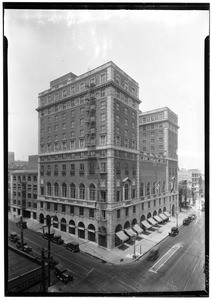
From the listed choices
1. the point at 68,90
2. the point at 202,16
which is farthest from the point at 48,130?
the point at 202,16

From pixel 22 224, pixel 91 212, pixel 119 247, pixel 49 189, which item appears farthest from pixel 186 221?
pixel 22 224

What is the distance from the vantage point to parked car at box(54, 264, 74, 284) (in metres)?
13.2

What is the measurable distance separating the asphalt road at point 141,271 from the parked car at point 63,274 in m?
0.33

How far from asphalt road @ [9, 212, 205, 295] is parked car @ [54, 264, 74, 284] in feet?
1.07

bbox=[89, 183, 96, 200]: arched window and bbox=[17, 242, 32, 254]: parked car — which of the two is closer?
bbox=[17, 242, 32, 254]: parked car

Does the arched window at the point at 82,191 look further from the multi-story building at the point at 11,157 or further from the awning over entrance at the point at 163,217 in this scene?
the awning over entrance at the point at 163,217

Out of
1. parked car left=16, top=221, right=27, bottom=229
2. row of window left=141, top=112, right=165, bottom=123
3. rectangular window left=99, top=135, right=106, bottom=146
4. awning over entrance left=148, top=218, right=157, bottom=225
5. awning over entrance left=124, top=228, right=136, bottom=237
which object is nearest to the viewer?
rectangular window left=99, top=135, right=106, bottom=146

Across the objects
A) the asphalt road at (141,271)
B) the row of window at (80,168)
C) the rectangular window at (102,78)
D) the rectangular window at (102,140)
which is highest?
the rectangular window at (102,78)

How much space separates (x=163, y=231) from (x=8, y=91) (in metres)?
21.8

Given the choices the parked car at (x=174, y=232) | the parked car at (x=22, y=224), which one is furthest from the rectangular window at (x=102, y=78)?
the parked car at (x=174, y=232)

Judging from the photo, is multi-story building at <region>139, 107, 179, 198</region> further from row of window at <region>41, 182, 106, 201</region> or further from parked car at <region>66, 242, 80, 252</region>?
parked car at <region>66, 242, 80, 252</region>

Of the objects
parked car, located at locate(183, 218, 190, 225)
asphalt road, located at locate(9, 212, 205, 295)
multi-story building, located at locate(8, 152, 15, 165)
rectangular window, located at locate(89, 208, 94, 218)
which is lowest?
asphalt road, located at locate(9, 212, 205, 295)

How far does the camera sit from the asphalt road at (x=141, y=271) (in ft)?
41.0

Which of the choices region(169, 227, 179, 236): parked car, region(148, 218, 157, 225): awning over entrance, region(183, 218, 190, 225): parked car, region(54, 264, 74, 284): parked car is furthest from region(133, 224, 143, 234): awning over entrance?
region(54, 264, 74, 284): parked car
